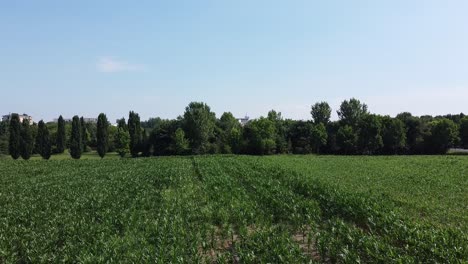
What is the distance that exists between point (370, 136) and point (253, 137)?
78.8ft

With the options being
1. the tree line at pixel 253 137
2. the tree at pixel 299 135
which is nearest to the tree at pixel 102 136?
the tree line at pixel 253 137

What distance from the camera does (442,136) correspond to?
71.3 m

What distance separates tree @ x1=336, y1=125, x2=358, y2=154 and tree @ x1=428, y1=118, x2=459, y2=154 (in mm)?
14830

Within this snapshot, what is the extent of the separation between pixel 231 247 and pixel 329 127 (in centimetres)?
7910

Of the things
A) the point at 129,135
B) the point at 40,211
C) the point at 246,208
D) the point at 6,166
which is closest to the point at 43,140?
the point at 129,135

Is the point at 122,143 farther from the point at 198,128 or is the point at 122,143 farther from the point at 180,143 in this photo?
the point at 198,128

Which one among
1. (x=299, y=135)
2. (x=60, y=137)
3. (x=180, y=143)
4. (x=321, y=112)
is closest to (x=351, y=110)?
(x=321, y=112)

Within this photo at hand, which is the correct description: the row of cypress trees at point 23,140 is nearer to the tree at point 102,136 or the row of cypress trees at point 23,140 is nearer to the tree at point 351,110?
the tree at point 102,136

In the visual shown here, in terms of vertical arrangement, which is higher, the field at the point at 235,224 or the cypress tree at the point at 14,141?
the cypress tree at the point at 14,141

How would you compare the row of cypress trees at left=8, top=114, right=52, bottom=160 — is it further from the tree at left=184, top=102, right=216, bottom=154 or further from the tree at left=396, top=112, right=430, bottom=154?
the tree at left=396, top=112, right=430, bottom=154

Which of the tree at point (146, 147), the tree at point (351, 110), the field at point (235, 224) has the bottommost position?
the field at point (235, 224)

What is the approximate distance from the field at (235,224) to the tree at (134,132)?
6290 centimetres

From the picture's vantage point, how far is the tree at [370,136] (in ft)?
242

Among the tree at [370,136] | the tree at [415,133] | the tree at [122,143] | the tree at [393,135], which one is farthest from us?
the tree at [122,143]
